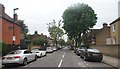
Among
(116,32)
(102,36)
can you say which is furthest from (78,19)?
(116,32)

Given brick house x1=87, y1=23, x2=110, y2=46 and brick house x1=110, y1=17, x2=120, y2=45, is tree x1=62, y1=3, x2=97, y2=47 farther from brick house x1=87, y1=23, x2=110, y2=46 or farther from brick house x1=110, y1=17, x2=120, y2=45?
brick house x1=110, y1=17, x2=120, y2=45

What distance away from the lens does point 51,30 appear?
90.6m

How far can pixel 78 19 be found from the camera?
205ft

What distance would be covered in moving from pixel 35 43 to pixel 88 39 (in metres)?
14.5

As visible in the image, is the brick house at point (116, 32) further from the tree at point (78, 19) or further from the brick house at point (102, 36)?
the tree at point (78, 19)

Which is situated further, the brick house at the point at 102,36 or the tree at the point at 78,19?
the tree at the point at 78,19

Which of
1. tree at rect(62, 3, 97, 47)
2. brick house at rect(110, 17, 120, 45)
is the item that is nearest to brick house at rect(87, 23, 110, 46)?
tree at rect(62, 3, 97, 47)

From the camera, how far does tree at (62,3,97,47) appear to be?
199ft

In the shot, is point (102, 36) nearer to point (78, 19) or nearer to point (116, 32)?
point (78, 19)

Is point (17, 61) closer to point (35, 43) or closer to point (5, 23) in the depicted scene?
point (5, 23)

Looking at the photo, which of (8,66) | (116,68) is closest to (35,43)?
(8,66)

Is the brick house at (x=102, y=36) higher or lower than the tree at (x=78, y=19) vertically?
lower

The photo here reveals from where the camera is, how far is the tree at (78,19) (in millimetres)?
60750

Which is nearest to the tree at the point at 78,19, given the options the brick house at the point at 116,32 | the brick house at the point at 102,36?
the brick house at the point at 102,36
